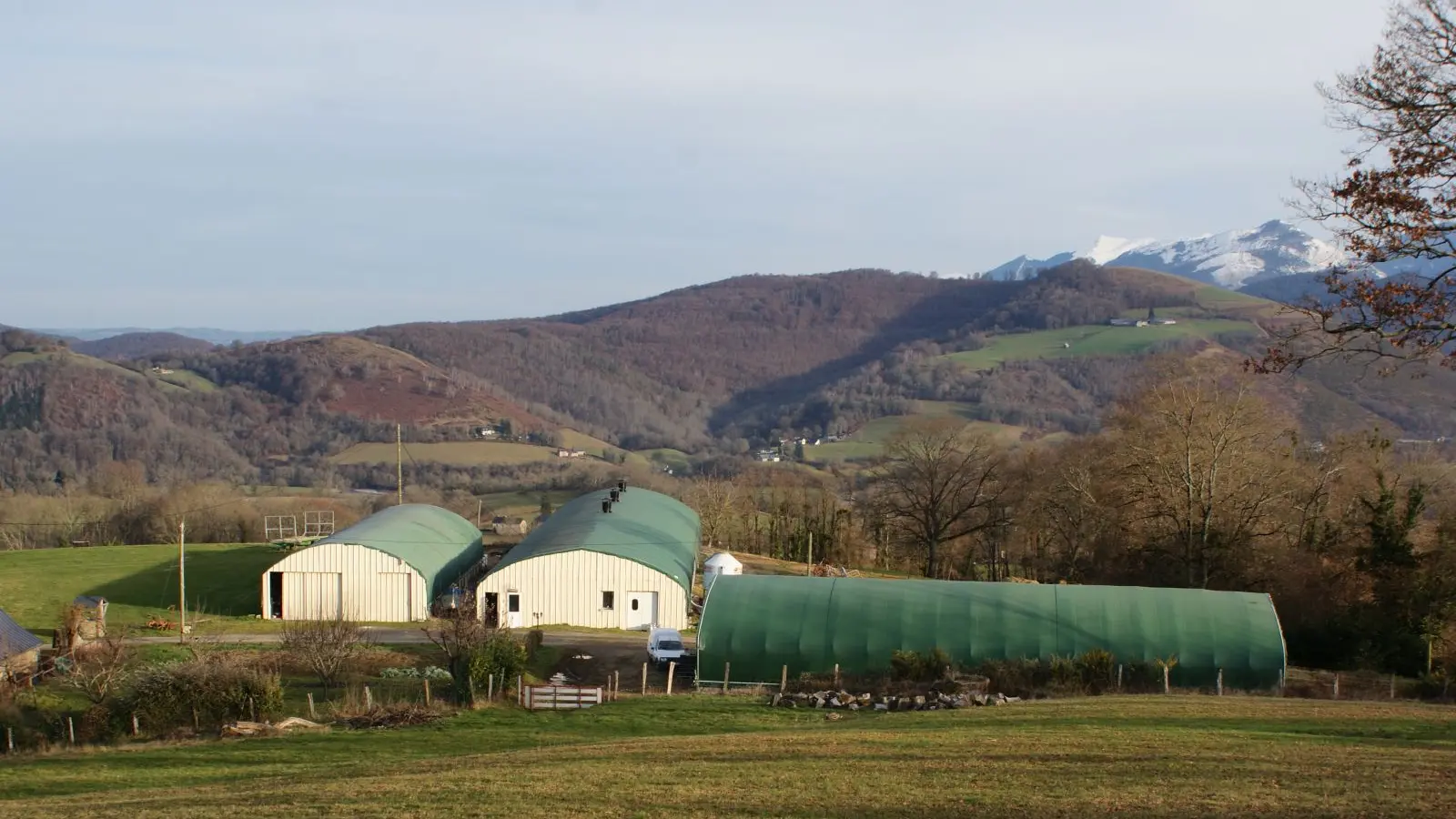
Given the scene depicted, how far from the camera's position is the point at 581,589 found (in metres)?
43.7

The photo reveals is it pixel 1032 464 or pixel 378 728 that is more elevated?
pixel 1032 464

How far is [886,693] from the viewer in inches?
1130

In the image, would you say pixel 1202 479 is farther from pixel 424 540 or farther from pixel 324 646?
pixel 324 646

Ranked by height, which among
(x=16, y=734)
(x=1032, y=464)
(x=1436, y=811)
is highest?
(x=1032, y=464)

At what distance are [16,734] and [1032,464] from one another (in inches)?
2046

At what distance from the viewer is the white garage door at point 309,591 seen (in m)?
45.1

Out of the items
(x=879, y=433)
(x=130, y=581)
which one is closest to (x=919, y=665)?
(x=130, y=581)

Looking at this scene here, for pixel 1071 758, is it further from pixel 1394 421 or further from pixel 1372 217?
pixel 1394 421

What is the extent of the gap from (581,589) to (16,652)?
17.4 m

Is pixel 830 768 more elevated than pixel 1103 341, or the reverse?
pixel 1103 341

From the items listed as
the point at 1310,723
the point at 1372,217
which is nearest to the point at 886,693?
the point at 1310,723

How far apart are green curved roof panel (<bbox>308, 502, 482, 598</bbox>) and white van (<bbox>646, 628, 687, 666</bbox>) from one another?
525 inches

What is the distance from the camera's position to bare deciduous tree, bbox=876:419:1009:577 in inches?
2370

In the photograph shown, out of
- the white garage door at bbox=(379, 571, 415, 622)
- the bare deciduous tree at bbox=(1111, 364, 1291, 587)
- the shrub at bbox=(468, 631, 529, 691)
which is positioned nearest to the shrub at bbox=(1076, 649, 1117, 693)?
the shrub at bbox=(468, 631, 529, 691)
